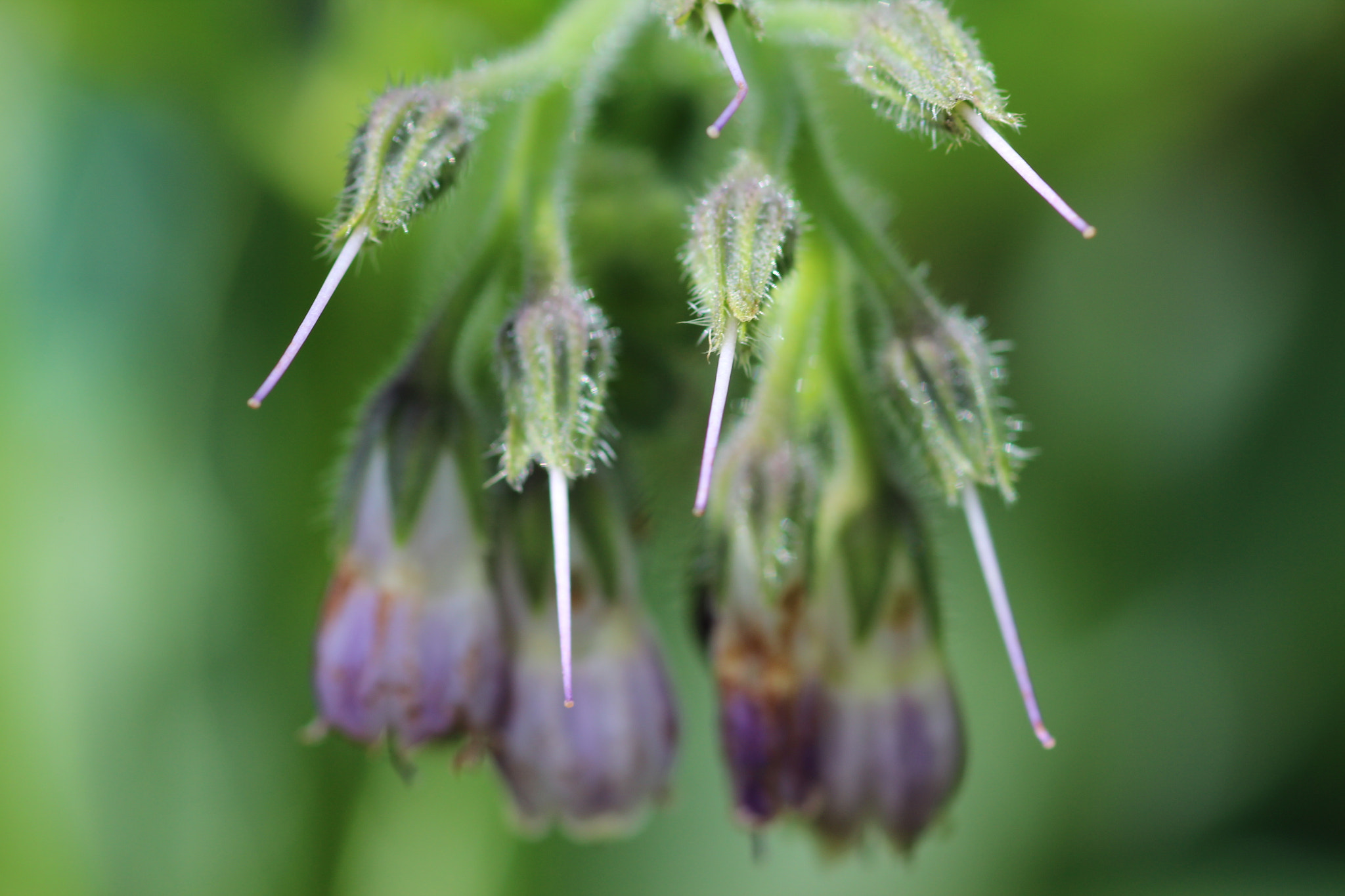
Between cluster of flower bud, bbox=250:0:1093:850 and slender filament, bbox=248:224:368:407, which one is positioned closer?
slender filament, bbox=248:224:368:407

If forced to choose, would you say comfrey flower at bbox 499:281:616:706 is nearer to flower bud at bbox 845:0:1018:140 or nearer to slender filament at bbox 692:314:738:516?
slender filament at bbox 692:314:738:516

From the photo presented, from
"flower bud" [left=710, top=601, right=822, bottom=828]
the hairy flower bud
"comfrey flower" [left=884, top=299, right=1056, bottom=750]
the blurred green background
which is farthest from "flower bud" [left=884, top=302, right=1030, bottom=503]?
the blurred green background

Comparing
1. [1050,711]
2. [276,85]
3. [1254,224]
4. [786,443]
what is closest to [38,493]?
[276,85]

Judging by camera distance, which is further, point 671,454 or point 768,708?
point 671,454

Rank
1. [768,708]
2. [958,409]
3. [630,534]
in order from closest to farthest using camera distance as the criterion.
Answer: [958,409]
[768,708]
[630,534]

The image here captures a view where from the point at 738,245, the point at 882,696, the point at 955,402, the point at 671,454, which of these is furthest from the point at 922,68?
the point at 671,454

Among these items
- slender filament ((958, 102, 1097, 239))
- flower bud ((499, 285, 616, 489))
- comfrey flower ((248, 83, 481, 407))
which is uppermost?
slender filament ((958, 102, 1097, 239))

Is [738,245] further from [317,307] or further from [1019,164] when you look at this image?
[317,307]
